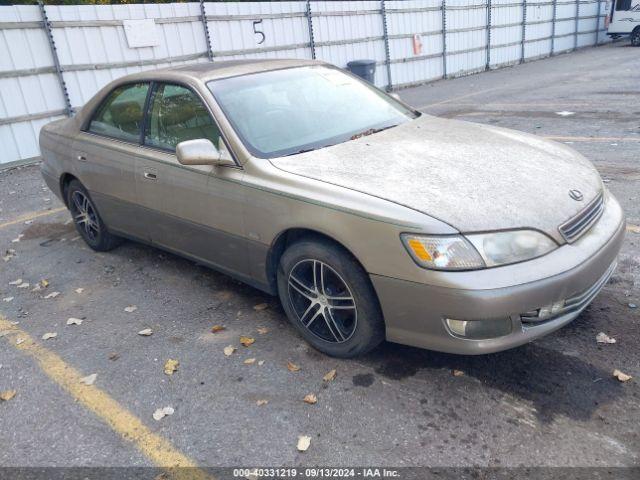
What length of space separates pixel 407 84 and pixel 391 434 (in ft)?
51.1

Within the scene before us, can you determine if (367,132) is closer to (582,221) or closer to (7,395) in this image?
(582,221)

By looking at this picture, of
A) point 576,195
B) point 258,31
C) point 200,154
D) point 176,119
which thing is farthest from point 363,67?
point 576,195

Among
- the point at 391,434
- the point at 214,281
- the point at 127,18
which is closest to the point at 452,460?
the point at 391,434

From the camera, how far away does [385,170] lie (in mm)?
3121

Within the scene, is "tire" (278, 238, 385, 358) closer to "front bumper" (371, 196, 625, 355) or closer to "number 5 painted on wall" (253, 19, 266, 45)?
"front bumper" (371, 196, 625, 355)

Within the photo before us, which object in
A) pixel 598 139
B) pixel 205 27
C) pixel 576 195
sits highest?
pixel 205 27

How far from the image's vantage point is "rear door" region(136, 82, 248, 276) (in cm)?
355

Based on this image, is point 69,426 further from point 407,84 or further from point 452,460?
point 407,84

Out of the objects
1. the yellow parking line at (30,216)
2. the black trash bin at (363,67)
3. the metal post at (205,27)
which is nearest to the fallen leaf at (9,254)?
the yellow parking line at (30,216)

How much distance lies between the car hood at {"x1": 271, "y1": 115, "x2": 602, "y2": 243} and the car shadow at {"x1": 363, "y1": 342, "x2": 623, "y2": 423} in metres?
0.75

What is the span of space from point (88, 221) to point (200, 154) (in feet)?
7.62

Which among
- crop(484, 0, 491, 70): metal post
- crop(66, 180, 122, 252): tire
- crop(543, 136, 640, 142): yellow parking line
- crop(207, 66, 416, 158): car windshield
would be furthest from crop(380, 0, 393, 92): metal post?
crop(66, 180, 122, 252): tire

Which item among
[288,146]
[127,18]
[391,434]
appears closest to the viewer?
[391,434]

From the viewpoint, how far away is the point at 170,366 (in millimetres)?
3381
